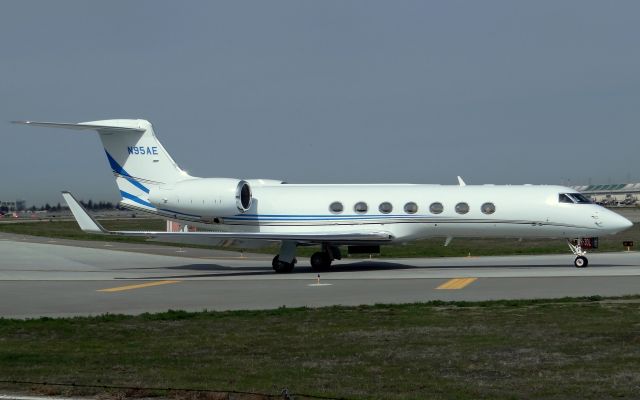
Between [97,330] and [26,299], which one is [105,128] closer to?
[26,299]

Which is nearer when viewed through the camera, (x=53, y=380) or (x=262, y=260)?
(x=53, y=380)

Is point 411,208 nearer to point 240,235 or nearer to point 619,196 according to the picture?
point 240,235

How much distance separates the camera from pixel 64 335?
13750 millimetres

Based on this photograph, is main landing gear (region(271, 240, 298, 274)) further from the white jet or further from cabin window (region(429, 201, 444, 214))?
cabin window (region(429, 201, 444, 214))

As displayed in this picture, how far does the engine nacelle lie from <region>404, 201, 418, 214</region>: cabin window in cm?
557

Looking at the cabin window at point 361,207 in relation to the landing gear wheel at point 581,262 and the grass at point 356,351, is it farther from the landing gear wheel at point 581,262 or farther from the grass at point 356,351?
the grass at point 356,351

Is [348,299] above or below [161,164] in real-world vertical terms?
below

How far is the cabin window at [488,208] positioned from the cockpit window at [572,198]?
2127 mm

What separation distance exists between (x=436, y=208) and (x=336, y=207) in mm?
3473

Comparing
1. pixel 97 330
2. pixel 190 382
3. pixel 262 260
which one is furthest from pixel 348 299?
pixel 262 260

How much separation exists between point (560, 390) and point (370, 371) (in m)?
2.28

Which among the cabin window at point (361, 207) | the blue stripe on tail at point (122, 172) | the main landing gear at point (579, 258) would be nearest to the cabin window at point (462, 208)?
the cabin window at point (361, 207)

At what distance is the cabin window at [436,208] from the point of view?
89.4 ft

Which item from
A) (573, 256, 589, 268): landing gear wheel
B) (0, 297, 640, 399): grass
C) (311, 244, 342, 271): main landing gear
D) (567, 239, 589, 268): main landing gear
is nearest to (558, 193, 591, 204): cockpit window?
(567, 239, 589, 268): main landing gear
